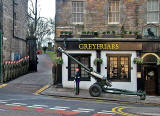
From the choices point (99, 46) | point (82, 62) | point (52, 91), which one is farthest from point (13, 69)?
point (99, 46)

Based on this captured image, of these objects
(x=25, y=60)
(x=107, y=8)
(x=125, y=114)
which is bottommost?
(x=125, y=114)

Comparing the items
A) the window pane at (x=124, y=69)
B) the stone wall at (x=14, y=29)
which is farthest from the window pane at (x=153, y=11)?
the stone wall at (x=14, y=29)

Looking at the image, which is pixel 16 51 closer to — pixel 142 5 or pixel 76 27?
pixel 76 27

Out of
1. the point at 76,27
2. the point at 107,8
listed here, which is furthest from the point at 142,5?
the point at 76,27

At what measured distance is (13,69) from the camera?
23.2 metres

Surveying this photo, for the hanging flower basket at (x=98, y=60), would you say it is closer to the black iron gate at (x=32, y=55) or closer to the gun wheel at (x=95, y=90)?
the gun wheel at (x=95, y=90)

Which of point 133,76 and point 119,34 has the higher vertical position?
point 119,34

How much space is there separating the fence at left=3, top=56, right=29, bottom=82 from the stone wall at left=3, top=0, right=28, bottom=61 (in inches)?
56.1

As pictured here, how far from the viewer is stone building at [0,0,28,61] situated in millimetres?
24203

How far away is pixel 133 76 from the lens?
2020 centimetres

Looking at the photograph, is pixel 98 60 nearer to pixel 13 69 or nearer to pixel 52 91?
pixel 52 91

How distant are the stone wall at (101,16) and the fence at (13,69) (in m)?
5.30

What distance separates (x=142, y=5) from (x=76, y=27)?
19.0ft

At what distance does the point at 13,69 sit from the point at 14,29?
6.45 m
